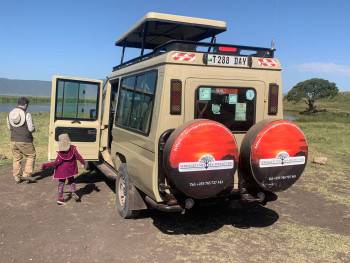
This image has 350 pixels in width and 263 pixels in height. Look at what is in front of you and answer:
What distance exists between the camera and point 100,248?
17.1ft

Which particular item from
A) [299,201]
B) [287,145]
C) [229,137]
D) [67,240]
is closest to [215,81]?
[229,137]

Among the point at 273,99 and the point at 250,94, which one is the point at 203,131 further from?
the point at 273,99

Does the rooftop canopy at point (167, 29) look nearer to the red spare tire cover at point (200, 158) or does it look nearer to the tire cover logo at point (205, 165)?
the red spare tire cover at point (200, 158)

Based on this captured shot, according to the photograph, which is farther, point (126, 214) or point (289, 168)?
point (126, 214)

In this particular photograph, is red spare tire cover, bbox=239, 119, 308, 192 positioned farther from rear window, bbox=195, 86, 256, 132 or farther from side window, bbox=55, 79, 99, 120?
side window, bbox=55, 79, 99, 120

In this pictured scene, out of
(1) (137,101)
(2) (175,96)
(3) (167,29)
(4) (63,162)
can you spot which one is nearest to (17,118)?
(4) (63,162)

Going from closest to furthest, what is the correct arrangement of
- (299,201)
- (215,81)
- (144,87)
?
1. (215,81)
2. (144,87)
3. (299,201)

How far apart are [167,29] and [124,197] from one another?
10.3 ft

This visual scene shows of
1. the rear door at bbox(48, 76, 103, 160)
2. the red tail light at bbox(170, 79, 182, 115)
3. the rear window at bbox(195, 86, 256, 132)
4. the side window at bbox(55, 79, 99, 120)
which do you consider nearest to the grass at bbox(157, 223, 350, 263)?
the rear window at bbox(195, 86, 256, 132)

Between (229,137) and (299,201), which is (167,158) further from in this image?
(299,201)

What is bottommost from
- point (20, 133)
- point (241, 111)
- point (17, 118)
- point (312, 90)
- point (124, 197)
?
point (124, 197)

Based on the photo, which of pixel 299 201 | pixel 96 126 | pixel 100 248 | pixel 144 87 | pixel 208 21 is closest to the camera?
pixel 100 248

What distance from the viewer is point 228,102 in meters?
5.71

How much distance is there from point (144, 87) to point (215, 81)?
109 cm
